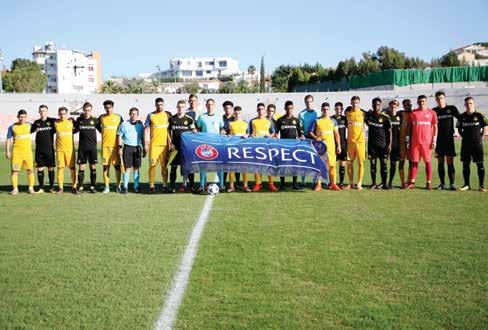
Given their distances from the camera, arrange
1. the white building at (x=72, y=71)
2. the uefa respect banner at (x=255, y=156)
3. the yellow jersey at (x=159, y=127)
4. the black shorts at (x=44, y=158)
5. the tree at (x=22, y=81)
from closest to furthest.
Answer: the uefa respect banner at (x=255, y=156) < the yellow jersey at (x=159, y=127) < the black shorts at (x=44, y=158) < the tree at (x=22, y=81) < the white building at (x=72, y=71)

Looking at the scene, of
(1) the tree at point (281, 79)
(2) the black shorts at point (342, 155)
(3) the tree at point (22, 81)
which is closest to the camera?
(2) the black shorts at point (342, 155)

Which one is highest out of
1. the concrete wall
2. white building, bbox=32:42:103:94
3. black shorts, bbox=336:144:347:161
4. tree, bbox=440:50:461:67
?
white building, bbox=32:42:103:94

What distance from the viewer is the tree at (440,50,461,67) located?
57634 mm

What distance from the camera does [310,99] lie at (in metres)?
10.6

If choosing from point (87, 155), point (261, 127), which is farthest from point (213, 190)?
point (87, 155)

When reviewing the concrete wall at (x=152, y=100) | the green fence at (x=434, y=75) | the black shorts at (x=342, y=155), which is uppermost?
the green fence at (x=434, y=75)

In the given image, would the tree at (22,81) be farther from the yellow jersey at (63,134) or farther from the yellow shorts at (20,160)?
the yellow jersey at (63,134)

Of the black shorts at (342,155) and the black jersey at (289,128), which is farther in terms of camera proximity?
the black shorts at (342,155)

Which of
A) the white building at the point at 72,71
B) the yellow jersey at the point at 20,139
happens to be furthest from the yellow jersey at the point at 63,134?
the white building at the point at 72,71

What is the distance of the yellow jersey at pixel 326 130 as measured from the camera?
34.7 feet

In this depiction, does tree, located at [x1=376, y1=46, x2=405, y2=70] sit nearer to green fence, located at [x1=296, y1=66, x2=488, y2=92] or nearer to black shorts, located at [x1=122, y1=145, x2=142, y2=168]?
green fence, located at [x1=296, y1=66, x2=488, y2=92]

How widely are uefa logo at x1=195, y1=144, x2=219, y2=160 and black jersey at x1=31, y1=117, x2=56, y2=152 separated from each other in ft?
10.8

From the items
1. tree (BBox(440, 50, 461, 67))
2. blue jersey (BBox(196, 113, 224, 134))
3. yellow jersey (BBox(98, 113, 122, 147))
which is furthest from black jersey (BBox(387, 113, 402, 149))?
tree (BBox(440, 50, 461, 67))

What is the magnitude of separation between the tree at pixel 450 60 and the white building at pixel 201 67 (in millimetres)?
107448
